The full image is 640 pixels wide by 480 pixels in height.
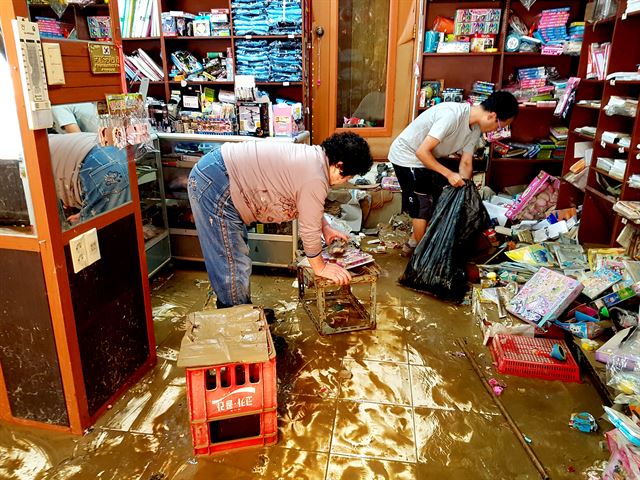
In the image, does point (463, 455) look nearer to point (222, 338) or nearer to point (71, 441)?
point (222, 338)

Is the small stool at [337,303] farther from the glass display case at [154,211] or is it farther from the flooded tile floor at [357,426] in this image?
the glass display case at [154,211]

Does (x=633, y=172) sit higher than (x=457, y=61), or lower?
lower

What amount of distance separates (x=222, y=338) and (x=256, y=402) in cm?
29

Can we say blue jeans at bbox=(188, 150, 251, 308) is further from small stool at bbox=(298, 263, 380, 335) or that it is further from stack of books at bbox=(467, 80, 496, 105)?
stack of books at bbox=(467, 80, 496, 105)

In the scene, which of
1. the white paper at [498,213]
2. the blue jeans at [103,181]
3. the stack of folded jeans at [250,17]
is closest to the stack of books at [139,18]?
the stack of folded jeans at [250,17]

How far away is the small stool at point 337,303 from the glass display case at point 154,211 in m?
1.14

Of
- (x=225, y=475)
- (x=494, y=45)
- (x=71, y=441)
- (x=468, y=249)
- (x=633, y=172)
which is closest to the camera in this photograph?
(x=225, y=475)

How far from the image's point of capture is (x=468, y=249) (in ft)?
12.0

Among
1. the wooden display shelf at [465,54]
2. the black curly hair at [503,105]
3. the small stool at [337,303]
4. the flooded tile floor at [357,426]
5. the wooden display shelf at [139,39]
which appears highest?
the wooden display shelf at [139,39]

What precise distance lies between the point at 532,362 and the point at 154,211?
276cm

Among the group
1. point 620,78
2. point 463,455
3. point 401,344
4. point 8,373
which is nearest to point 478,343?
point 401,344

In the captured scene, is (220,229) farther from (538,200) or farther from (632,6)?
(538,200)

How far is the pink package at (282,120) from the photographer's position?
3.51m

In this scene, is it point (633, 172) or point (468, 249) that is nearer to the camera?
point (633, 172)
